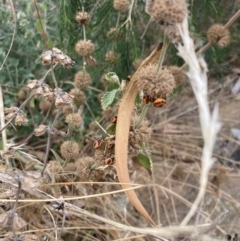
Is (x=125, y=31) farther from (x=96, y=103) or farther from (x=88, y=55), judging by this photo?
(x=96, y=103)

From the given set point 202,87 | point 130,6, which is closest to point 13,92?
point 130,6

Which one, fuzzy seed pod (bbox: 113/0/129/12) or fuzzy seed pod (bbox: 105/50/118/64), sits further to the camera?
fuzzy seed pod (bbox: 105/50/118/64)

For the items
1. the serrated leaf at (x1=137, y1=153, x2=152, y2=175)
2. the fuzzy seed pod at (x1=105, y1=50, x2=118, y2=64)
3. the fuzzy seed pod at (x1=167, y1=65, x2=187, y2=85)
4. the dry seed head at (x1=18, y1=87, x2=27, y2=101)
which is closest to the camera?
the serrated leaf at (x1=137, y1=153, x2=152, y2=175)

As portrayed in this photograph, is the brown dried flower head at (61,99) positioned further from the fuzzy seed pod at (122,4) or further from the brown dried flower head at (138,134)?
the fuzzy seed pod at (122,4)

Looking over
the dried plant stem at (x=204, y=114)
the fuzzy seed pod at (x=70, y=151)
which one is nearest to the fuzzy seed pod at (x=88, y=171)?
the fuzzy seed pod at (x=70, y=151)

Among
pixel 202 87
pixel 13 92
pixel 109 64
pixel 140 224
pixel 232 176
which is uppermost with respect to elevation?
pixel 202 87

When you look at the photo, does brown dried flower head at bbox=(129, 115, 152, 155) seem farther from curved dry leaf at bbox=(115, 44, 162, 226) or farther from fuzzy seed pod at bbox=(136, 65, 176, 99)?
fuzzy seed pod at bbox=(136, 65, 176, 99)

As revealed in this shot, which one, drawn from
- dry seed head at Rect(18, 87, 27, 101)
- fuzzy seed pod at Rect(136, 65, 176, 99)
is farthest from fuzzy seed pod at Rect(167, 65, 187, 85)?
dry seed head at Rect(18, 87, 27, 101)
